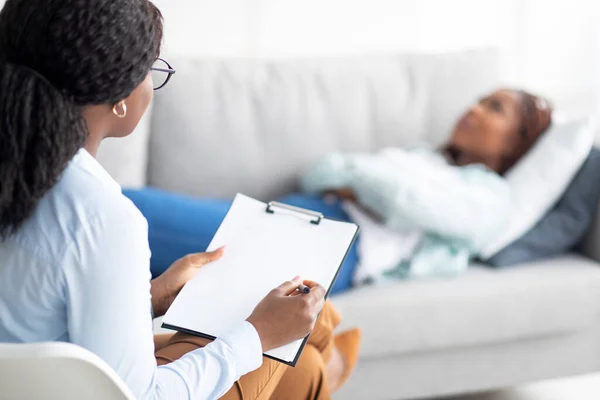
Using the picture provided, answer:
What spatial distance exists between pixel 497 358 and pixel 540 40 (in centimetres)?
155

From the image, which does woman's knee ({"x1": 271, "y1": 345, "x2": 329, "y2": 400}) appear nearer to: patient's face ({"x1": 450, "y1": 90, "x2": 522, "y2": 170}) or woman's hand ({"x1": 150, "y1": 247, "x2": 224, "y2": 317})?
woman's hand ({"x1": 150, "y1": 247, "x2": 224, "y2": 317})

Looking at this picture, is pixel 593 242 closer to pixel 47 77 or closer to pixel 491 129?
pixel 491 129

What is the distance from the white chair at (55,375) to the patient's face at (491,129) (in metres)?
1.56

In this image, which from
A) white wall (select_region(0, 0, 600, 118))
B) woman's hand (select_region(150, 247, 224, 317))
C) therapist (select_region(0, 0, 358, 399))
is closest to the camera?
therapist (select_region(0, 0, 358, 399))

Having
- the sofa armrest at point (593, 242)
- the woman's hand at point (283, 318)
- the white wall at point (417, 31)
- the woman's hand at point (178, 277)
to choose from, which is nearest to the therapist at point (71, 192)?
the woman's hand at point (283, 318)

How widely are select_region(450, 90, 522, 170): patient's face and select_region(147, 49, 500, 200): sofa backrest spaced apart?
0.16 metres

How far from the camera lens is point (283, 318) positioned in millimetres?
1053

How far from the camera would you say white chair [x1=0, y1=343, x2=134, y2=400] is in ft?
2.41

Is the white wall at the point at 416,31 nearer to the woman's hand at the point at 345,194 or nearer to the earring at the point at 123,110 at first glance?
the woman's hand at the point at 345,194

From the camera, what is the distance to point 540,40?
3100 mm

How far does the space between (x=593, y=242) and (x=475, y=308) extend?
446mm

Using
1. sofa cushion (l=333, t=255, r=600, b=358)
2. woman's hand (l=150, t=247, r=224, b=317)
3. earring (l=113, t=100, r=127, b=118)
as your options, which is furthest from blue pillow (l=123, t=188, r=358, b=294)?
earring (l=113, t=100, r=127, b=118)

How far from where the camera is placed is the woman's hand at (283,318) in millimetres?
1044

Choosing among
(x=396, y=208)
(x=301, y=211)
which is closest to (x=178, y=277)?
(x=301, y=211)
